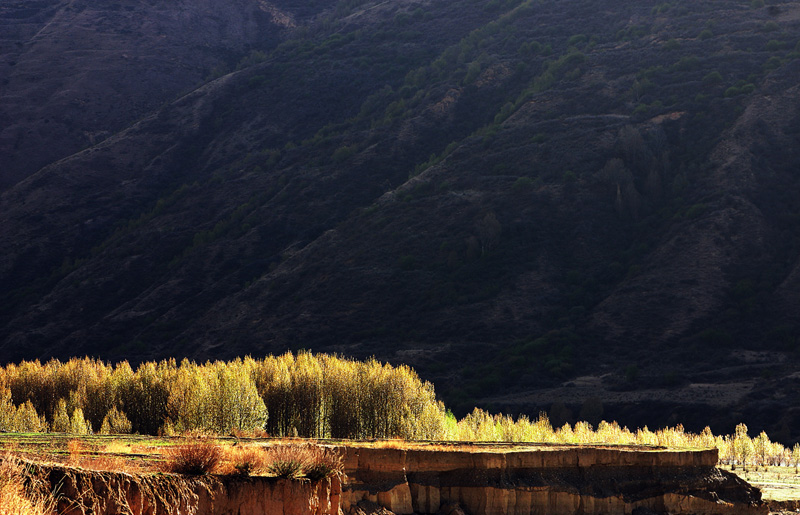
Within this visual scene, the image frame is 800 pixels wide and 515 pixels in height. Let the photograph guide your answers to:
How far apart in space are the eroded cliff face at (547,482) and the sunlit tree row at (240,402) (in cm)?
921

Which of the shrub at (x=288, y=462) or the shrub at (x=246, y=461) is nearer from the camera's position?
the shrub at (x=246, y=461)

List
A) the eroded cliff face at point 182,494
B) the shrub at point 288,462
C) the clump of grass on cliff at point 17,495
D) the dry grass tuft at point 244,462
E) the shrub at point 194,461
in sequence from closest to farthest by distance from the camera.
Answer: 1. the clump of grass on cliff at point 17,495
2. the eroded cliff face at point 182,494
3. the shrub at point 194,461
4. the dry grass tuft at point 244,462
5. the shrub at point 288,462

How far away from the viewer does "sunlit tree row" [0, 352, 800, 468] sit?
41.7 metres

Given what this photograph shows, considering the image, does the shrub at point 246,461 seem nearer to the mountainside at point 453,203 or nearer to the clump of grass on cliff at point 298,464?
the clump of grass on cliff at point 298,464

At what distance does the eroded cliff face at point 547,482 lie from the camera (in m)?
24.4

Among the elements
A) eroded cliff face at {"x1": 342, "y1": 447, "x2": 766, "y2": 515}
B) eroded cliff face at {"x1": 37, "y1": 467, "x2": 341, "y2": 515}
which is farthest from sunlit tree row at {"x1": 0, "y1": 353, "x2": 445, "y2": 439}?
eroded cliff face at {"x1": 37, "y1": 467, "x2": 341, "y2": 515}

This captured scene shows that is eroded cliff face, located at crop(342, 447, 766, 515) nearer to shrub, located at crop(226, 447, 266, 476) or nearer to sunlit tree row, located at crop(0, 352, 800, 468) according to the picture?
shrub, located at crop(226, 447, 266, 476)

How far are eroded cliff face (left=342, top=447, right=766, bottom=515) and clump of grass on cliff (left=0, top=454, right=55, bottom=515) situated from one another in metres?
11.3

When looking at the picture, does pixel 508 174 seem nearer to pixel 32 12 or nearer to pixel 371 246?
pixel 371 246

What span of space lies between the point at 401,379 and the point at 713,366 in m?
44.4

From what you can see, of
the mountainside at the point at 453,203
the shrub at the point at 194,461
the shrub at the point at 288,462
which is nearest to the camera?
the shrub at the point at 194,461

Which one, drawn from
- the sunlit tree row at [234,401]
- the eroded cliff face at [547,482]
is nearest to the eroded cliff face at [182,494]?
the eroded cliff face at [547,482]

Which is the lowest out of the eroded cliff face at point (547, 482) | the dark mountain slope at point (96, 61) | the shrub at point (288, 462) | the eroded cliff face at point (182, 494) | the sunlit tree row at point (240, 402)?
the eroded cliff face at point (547, 482)

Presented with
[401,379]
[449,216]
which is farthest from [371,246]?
[401,379]
